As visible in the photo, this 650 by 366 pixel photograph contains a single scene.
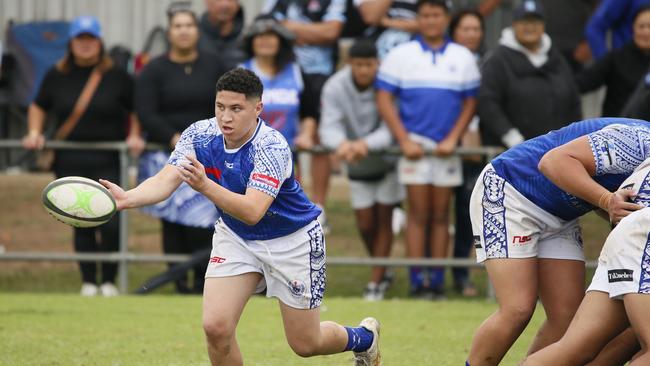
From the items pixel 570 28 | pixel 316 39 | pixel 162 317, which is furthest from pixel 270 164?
pixel 570 28

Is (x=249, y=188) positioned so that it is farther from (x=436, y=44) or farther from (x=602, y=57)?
(x=602, y=57)

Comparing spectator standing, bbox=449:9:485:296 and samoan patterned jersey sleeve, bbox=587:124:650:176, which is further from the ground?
samoan patterned jersey sleeve, bbox=587:124:650:176

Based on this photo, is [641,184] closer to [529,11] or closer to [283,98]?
[529,11]

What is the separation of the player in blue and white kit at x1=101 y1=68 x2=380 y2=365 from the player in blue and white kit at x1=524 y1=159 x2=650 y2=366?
4.48 feet

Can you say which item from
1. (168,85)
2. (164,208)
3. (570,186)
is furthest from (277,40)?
(570,186)

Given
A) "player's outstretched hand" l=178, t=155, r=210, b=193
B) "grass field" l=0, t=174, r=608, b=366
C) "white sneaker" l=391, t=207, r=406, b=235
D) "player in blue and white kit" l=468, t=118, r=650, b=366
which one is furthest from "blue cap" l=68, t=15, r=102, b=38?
"player's outstretched hand" l=178, t=155, r=210, b=193

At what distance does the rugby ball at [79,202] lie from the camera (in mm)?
6047

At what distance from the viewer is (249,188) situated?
619cm

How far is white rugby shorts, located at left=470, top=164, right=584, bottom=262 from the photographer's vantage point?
650 centimetres

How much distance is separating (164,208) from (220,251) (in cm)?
453

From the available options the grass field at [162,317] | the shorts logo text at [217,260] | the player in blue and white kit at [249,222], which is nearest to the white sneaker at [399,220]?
the grass field at [162,317]

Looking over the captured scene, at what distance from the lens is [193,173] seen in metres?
5.75

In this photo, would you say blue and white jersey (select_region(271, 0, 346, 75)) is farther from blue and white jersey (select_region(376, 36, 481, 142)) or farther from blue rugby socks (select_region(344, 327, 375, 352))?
blue rugby socks (select_region(344, 327, 375, 352))

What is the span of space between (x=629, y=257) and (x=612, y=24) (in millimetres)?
6558
